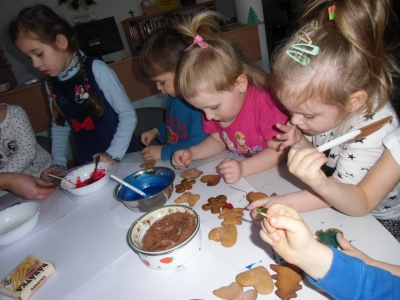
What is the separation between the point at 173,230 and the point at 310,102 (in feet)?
1.63

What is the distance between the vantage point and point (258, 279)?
0.57m

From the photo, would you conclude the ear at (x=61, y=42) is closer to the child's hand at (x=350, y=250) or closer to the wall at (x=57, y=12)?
the child's hand at (x=350, y=250)

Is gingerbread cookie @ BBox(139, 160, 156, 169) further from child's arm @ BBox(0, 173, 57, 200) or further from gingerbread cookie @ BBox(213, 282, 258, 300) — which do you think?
gingerbread cookie @ BBox(213, 282, 258, 300)

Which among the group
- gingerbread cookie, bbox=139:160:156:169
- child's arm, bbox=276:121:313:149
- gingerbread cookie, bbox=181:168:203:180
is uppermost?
child's arm, bbox=276:121:313:149

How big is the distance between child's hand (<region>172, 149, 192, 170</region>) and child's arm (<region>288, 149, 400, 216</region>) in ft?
1.75

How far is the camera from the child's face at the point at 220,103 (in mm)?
987

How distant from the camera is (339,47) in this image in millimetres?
687

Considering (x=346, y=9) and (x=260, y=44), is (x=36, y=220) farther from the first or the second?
(x=260, y=44)

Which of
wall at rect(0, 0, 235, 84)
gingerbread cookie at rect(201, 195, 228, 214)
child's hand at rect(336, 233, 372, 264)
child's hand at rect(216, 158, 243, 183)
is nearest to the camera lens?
child's hand at rect(336, 233, 372, 264)

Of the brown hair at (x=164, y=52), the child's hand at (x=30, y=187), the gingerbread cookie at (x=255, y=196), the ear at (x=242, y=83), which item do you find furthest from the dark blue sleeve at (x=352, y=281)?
the child's hand at (x=30, y=187)

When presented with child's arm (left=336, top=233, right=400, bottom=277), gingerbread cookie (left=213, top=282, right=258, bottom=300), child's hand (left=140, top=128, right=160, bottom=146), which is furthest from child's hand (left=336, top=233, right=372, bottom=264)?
child's hand (left=140, top=128, right=160, bottom=146)

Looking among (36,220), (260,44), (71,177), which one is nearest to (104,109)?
(71,177)

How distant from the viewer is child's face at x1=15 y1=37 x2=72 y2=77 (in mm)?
1355

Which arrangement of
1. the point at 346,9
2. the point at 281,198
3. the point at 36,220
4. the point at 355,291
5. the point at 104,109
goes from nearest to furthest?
the point at 355,291 → the point at 346,9 → the point at 281,198 → the point at 36,220 → the point at 104,109
